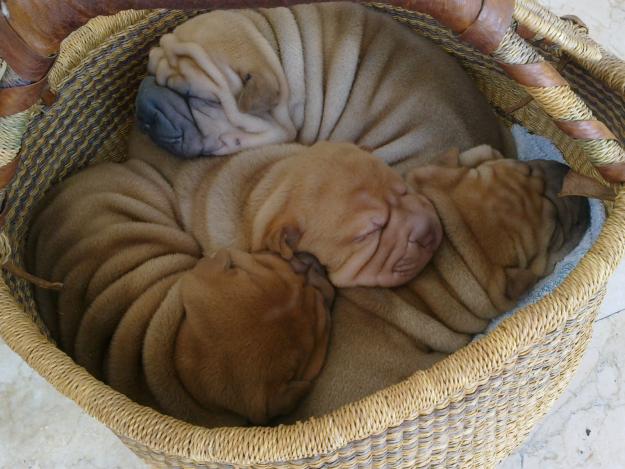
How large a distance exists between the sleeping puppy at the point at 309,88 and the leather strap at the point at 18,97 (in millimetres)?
520

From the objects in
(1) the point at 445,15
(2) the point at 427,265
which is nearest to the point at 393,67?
(2) the point at 427,265

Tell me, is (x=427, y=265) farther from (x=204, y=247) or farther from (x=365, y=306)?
(x=204, y=247)

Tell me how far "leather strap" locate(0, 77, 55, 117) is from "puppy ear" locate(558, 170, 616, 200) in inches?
32.4

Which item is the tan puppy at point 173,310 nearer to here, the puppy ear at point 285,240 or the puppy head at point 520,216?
the puppy ear at point 285,240

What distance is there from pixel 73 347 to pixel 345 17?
35.7 inches

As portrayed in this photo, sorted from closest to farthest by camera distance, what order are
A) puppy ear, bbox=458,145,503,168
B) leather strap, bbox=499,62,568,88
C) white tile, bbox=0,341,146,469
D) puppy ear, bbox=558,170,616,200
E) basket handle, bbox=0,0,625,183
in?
basket handle, bbox=0,0,625,183 < leather strap, bbox=499,62,568,88 < puppy ear, bbox=558,170,616,200 < puppy ear, bbox=458,145,503,168 < white tile, bbox=0,341,146,469

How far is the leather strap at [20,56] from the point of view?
745 millimetres

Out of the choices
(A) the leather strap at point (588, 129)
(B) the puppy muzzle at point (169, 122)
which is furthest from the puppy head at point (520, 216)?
(B) the puppy muzzle at point (169, 122)

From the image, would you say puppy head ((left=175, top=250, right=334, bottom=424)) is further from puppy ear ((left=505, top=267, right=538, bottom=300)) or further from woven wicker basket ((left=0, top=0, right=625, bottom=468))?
puppy ear ((left=505, top=267, right=538, bottom=300))

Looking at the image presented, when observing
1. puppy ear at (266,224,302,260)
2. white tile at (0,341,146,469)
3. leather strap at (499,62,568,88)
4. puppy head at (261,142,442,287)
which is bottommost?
white tile at (0,341,146,469)

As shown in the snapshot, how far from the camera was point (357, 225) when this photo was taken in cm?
117

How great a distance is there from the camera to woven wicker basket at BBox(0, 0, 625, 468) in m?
0.81

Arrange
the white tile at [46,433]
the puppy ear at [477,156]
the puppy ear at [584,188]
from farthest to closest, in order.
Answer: the white tile at [46,433]
the puppy ear at [477,156]
the puppy ear at [584,188]

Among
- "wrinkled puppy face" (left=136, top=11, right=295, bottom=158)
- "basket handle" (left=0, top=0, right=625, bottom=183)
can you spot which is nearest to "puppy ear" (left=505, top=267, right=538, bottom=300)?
"basket handle" (left=0, top=0, right=625, bottom=183)
